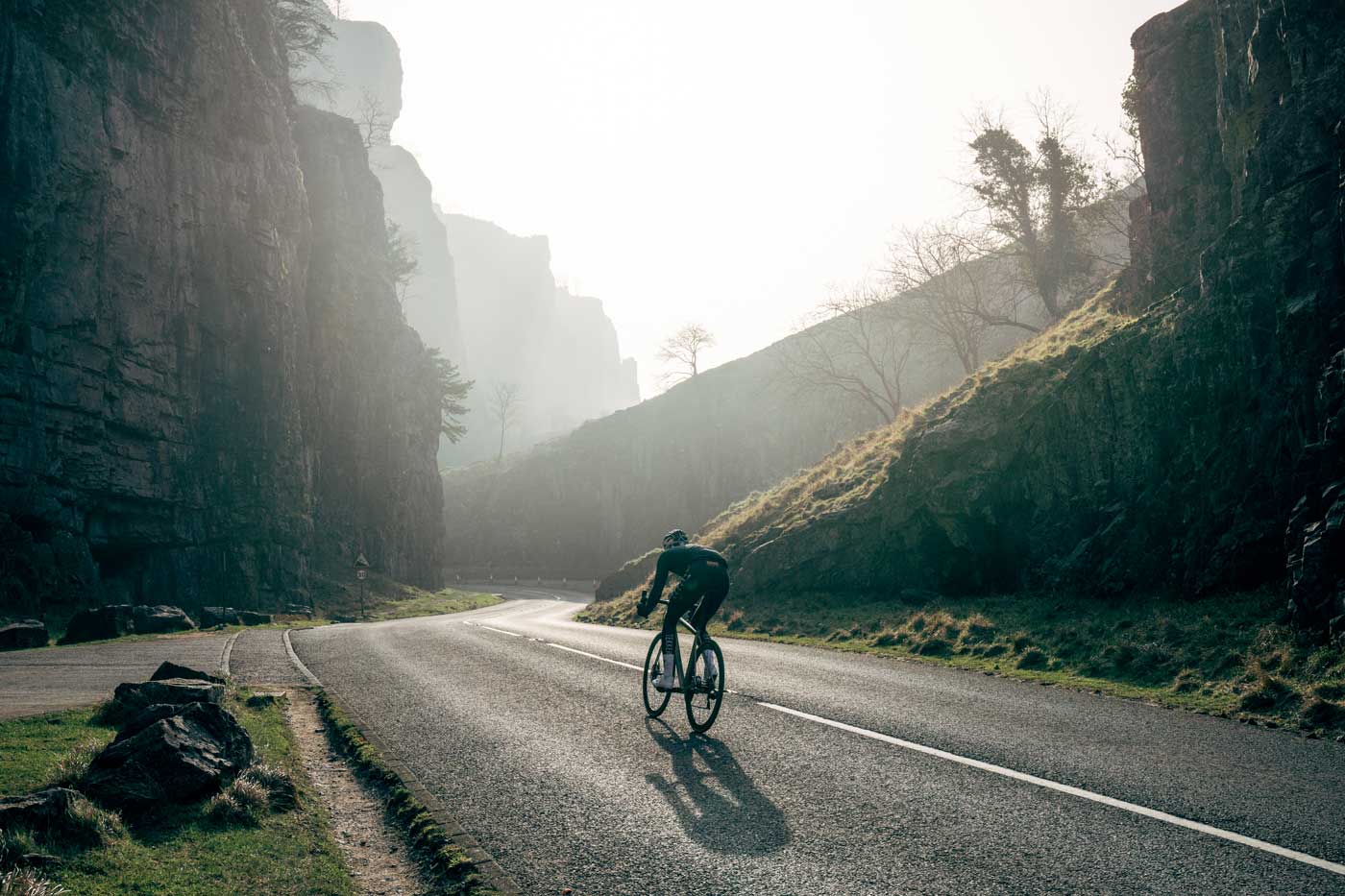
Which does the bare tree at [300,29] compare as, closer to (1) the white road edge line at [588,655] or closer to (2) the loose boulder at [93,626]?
(2) the loose boulder at [93,626]

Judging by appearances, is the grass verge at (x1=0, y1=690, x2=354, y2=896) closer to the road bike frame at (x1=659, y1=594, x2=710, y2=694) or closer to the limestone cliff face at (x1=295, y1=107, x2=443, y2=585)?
the road bike frame at (x1=659, y1=594, x2=710, y2=694)

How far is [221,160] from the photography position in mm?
39094

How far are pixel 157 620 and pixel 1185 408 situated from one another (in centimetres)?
2731

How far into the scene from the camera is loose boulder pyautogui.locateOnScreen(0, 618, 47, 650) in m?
19.3

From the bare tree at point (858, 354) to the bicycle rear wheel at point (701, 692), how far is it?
31.5 meters

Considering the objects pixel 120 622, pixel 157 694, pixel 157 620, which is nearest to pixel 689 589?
pixel 157 694

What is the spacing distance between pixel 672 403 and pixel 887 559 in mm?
77191

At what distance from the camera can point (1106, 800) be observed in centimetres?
593

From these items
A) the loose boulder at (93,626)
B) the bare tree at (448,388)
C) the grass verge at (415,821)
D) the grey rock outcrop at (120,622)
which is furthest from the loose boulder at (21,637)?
the bare tree at (448,388)

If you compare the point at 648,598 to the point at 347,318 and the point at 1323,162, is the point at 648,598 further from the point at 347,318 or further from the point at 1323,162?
the point at 347,318

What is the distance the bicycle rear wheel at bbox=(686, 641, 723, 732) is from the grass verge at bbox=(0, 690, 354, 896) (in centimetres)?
391

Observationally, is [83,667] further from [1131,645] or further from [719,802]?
[1131,645]

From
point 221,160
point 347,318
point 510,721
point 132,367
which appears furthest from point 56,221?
point 510,721

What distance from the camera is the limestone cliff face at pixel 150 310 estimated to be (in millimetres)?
28312
